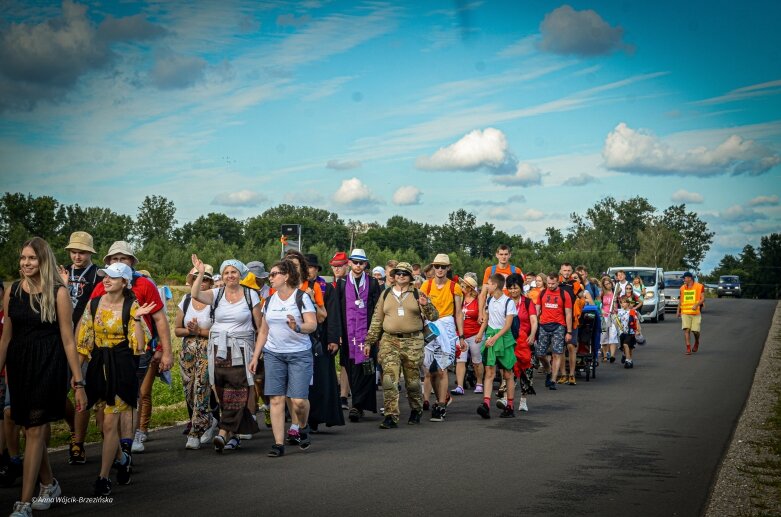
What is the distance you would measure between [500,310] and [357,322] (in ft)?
6.62

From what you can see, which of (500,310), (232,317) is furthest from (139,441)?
(500,310)

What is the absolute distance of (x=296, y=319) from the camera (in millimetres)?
9273

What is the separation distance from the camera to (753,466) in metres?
8.77

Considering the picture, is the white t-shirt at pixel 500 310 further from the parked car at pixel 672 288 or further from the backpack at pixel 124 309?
the parked car at pixel 672 288

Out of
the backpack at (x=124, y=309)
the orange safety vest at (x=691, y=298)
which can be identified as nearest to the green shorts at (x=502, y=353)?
the backpack at (x=124, y=309)

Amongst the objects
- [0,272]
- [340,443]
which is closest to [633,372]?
[340,443]

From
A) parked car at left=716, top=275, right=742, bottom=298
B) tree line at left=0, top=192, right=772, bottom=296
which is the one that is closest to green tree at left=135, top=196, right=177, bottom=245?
tree line at left=0, top=192, right=772, bottom=296

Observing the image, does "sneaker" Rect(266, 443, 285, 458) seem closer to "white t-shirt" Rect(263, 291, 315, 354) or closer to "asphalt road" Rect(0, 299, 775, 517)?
"asphalt road" Rect(0, 299, 775, 517)

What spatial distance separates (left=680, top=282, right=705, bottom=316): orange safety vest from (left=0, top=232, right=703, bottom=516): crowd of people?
10669 millimetres

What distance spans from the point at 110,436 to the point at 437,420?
17.3 ft

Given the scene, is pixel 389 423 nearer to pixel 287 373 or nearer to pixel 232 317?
pixel 287 373

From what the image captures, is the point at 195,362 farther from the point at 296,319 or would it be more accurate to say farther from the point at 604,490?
the point at 604,490

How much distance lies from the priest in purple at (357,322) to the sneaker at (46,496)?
5547 millimetres

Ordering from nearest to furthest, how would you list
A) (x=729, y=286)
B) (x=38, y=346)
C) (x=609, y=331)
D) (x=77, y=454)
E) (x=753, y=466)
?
(x=38, y=346)
(x=77, y=454)
(x=753, y=466)
(x=609, y=331)
(x=729, y=286)
